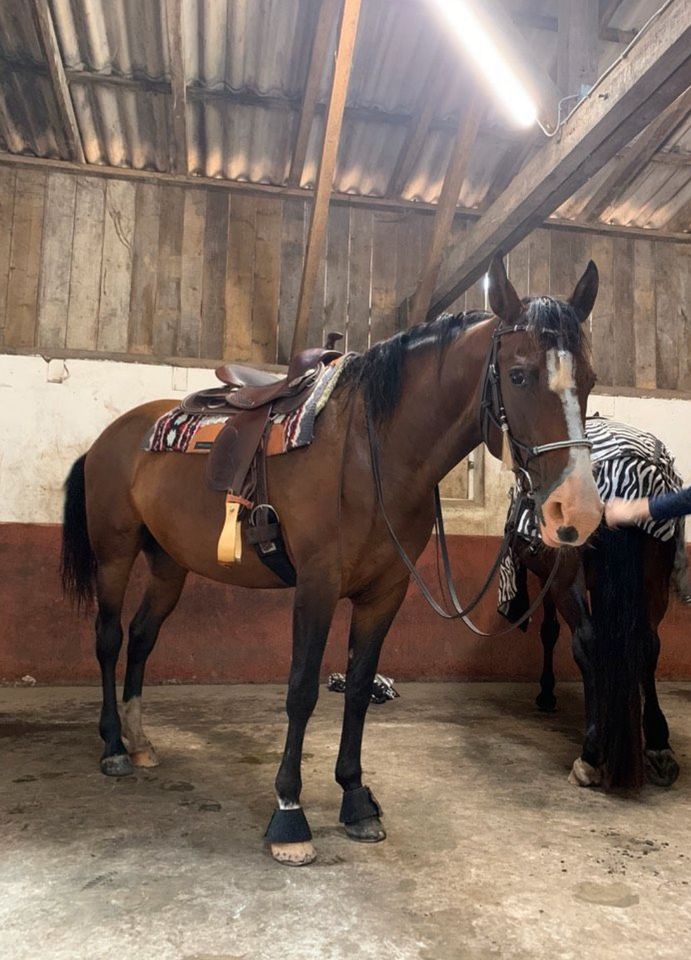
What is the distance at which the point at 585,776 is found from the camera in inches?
89.1

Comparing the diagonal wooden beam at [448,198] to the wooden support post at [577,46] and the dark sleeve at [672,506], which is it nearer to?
the wooden support post at [577,46]

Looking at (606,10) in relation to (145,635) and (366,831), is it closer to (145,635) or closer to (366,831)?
(145,635)

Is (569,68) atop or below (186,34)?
below

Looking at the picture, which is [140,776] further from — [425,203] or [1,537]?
[425,203]

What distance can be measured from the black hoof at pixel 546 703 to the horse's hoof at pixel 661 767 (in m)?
1.10

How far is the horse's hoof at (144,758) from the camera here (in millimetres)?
2377

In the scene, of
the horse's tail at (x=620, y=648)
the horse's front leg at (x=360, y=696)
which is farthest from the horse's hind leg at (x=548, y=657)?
the horse's front leg at (x=360, y=696)

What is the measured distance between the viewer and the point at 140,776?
7.45ft

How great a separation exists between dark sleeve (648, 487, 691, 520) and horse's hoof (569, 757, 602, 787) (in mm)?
1133

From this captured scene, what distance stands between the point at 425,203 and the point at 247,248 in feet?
4.64

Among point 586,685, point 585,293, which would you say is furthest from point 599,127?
point 586,685

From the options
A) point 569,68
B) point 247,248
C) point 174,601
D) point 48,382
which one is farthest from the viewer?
point 247,248

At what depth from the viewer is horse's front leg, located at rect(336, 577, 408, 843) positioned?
6.02ft

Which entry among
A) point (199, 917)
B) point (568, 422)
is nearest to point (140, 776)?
point (199, 917)
